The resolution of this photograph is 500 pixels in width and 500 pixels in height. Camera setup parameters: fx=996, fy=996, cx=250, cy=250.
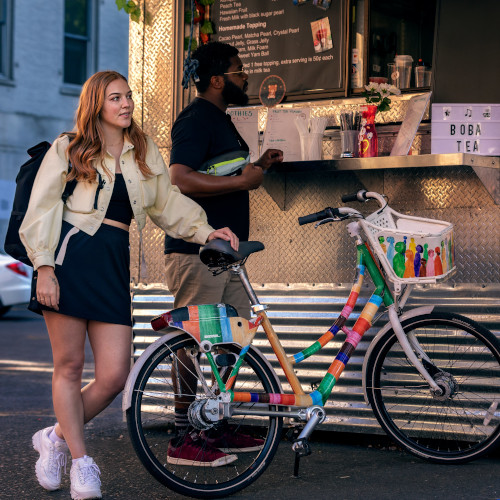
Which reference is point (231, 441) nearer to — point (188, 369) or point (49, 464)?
point (188, 369)

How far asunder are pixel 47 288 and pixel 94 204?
17.9 inches

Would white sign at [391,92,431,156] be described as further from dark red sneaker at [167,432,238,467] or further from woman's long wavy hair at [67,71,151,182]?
dark red sneaker at [167,432,238,467]

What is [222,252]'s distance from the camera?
457 centimetres

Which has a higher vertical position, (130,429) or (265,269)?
(265,269)

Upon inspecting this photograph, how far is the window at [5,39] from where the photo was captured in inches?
878

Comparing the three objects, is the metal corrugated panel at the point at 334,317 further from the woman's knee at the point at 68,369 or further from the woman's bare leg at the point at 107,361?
the woman's knee at the point at 68,369

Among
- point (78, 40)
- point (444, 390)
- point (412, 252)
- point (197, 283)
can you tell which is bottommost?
point (444, 390)

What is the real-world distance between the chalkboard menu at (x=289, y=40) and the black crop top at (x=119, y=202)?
6.35ft

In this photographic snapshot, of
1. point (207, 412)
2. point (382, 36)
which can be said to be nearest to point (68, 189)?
point (207, 412)

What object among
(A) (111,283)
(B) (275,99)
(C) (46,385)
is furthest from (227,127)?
(C) (46,385)

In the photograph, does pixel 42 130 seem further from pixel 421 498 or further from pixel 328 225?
pixel 421 498

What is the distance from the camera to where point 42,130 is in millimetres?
23172

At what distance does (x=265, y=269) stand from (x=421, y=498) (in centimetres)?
204

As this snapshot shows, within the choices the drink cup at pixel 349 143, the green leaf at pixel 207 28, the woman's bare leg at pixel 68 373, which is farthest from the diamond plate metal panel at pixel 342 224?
the woman's bare leg at pixel 68 373
